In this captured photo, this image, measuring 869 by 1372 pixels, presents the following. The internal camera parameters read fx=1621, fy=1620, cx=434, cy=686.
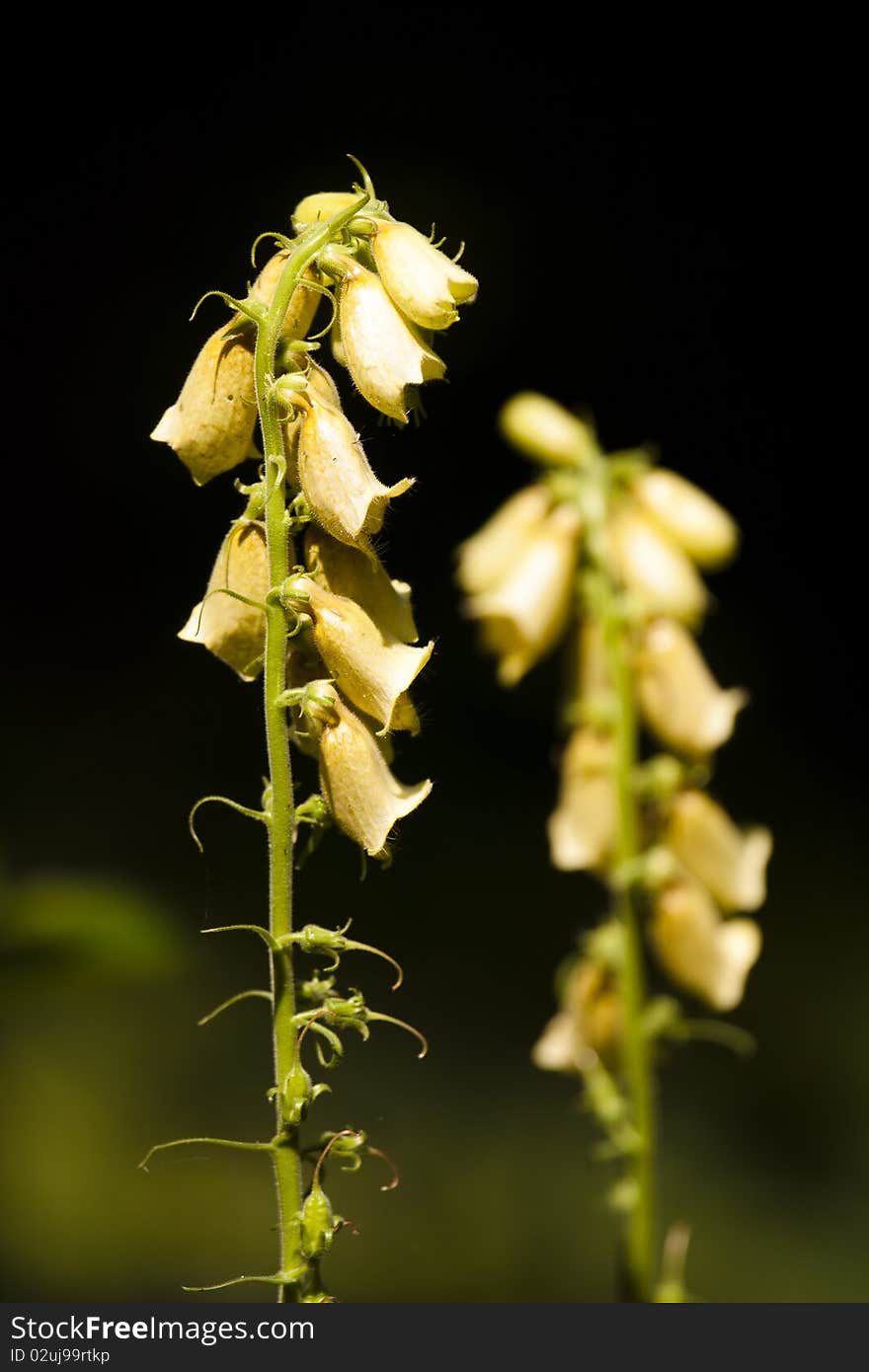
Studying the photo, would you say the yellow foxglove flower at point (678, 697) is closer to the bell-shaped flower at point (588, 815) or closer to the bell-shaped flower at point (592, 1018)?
the bell-shaped flower at point (588, 815)

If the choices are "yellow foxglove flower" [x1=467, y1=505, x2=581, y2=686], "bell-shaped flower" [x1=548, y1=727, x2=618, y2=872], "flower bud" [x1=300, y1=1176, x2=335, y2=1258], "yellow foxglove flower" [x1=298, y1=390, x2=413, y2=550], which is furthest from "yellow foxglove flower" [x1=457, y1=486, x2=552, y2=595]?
"flower bud" [x1=300, y1=1176, x2=335, y2=1258]

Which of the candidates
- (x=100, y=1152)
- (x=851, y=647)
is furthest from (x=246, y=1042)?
(x=851, y=647)

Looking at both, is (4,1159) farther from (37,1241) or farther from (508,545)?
(508,545)

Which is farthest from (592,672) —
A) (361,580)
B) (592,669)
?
(361,580)

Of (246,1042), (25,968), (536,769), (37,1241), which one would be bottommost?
(25,968)

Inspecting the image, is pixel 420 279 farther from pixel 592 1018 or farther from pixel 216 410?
pixel 592 1018

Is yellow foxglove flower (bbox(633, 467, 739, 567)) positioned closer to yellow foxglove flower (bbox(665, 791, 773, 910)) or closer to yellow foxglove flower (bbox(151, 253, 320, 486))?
yellow foxglove flower (bbox(665, 791, 773, 910))

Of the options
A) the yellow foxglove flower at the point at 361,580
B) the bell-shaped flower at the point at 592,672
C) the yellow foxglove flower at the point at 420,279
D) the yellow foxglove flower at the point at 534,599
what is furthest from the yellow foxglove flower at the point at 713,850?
the yellow foxglove flower at the point at 420,279
